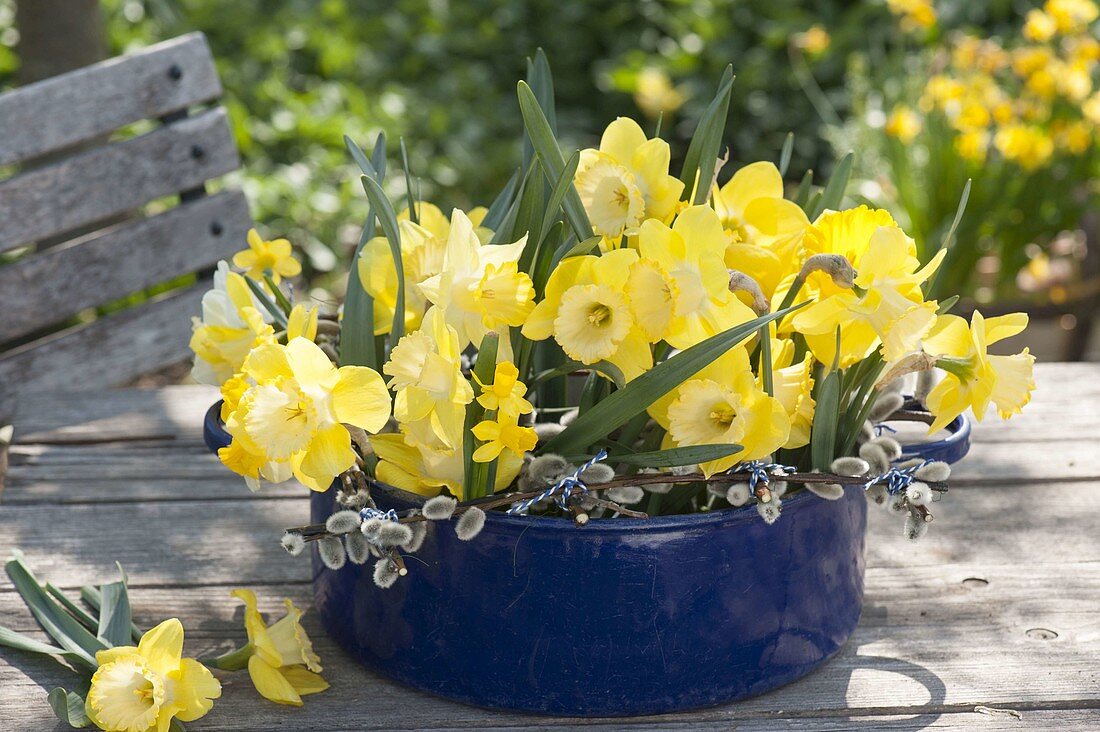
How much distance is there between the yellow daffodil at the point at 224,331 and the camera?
2.65 ft

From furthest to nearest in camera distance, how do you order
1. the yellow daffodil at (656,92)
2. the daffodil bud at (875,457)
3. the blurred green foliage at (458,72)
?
1. the yellow daffodil at (656,92)
2. the blurred green foliage at (458,72)
3. the daffodil bud at (875,457)

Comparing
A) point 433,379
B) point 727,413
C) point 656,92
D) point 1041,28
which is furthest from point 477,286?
point 656,92

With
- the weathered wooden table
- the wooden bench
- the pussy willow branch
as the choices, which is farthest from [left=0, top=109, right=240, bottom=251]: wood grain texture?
the pussy willow branch

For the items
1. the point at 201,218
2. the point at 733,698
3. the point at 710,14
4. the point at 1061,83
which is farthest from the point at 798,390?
the point at 710,14

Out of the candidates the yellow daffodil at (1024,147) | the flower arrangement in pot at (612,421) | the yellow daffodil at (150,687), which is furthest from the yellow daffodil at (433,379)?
the yellow daffodil at (1024,147)

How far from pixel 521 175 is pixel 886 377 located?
28 centimetres

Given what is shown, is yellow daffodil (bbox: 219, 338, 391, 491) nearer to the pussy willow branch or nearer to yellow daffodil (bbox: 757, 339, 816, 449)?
the pussy willow branch

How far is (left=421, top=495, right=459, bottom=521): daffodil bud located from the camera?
691 millimetres

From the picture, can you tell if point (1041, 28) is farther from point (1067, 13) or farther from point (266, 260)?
point (266, 260)

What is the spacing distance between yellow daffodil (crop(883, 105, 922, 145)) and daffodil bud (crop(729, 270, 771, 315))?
191 centimetres

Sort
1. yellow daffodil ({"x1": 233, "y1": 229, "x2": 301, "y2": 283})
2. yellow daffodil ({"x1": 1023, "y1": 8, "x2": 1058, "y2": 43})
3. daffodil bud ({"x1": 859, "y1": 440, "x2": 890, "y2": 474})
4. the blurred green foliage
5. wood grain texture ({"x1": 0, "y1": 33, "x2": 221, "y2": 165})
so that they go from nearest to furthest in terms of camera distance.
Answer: daffodil bud ({"x1": 859, "y1": 440, "x2": 890, "y2": 474}), yellow daffodil ({"x1": 233, "y1": 229, "x2": 301, "y2": 283}), wood grain texture ({"x1": 0, "y1": 33, "x2": 221, "y2": 165}), yellow daffodil ({"x1": 1023, "y1": 8, "x2": 1058, "y2": 43}), the blurred green foliage

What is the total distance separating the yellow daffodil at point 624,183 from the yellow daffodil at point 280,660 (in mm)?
344

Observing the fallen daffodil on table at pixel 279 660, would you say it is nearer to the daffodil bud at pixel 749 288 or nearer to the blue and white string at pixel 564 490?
the blue and white string at pixel 564 490

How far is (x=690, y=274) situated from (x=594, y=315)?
0.20 feet
